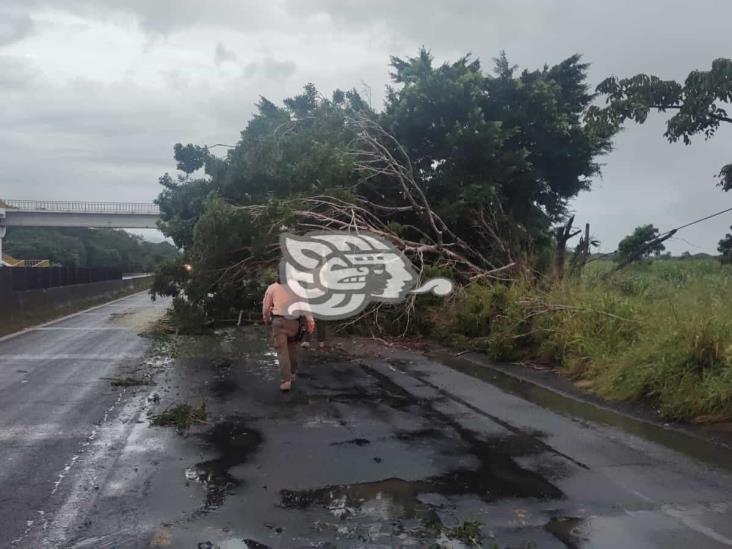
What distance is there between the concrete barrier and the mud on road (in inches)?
452

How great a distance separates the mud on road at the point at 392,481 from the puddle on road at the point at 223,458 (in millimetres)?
20

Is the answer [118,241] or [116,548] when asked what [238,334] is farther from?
[118,241]

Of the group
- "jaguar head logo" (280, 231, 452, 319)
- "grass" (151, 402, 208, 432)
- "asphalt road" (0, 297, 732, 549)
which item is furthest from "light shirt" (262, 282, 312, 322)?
"jaguar head logo" (280, 231, 452, 319)

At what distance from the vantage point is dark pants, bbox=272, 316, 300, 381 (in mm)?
9194

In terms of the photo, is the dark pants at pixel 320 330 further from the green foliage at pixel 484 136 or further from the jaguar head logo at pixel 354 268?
the green foliage at pixel 484 136

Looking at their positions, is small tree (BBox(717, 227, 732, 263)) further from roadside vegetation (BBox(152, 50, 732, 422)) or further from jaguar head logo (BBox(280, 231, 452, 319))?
jaguar head logo (BBox(280, 231, 452, 319))

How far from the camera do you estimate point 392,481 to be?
17.7ft

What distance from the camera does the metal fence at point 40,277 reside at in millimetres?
18891

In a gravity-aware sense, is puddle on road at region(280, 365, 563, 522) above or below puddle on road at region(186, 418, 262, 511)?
above

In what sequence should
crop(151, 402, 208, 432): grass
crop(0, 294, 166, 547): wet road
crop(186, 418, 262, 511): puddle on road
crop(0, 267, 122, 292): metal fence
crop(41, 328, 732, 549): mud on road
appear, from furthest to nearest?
crop(0, 267, 122, 292): metal fence, crop(151, 402, 208, 432): grass, crop(186, 418, 262, 511): puddle on road, crop(0, 294, 166, 547): wet road, crop(41, 328, 732, 549): mud on road

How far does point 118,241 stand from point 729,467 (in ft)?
366

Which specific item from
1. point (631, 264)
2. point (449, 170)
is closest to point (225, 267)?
point (449, 170)

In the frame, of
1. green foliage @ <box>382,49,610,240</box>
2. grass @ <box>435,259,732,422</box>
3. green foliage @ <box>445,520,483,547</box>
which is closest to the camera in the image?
green foliage @ <box>445,520,483,547</box>

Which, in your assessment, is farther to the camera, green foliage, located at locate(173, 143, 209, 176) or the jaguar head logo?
green foliage, located at locate(173, 143, 209, 176)
